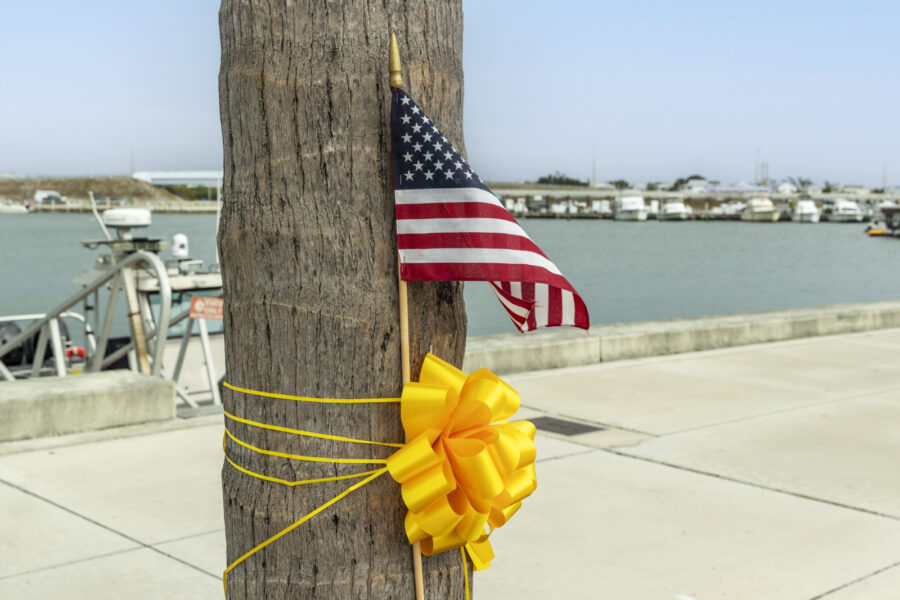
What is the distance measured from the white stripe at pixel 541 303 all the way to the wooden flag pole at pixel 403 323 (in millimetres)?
334

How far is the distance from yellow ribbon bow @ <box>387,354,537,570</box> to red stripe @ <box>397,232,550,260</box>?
26cm

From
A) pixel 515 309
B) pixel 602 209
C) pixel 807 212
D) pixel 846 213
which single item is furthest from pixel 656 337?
pixel 602 209

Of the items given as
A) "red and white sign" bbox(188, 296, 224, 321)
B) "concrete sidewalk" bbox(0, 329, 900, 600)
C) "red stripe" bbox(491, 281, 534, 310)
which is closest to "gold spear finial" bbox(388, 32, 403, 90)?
"red stripe" bbox(491, 281, 534, 310)

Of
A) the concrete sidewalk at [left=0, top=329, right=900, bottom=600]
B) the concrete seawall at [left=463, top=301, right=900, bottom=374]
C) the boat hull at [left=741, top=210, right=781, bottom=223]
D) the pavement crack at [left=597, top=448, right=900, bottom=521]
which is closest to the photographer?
the concrete sidewalk at [left=0, top=329, right=900, bottom=600]

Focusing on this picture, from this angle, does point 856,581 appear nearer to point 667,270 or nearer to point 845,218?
point 667,270

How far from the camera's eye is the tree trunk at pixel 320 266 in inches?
86.9

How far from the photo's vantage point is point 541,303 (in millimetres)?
2424

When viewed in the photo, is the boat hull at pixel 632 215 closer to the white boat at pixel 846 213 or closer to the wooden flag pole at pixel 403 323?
the white boat at pixel 846 213

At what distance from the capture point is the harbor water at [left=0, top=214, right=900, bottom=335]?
46.7 metres

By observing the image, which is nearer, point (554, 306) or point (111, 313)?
point (554, 306)

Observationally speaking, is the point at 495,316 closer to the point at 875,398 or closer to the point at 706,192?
→ the point at 875,398

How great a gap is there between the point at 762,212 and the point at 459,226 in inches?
5839

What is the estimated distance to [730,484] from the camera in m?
Answer: 5.65

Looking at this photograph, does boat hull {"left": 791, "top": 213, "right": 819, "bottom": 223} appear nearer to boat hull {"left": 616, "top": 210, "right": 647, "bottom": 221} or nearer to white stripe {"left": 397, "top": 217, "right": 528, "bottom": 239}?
boat hull {"left": 616, "top": 210, "right": 647, "bottom": 221}
